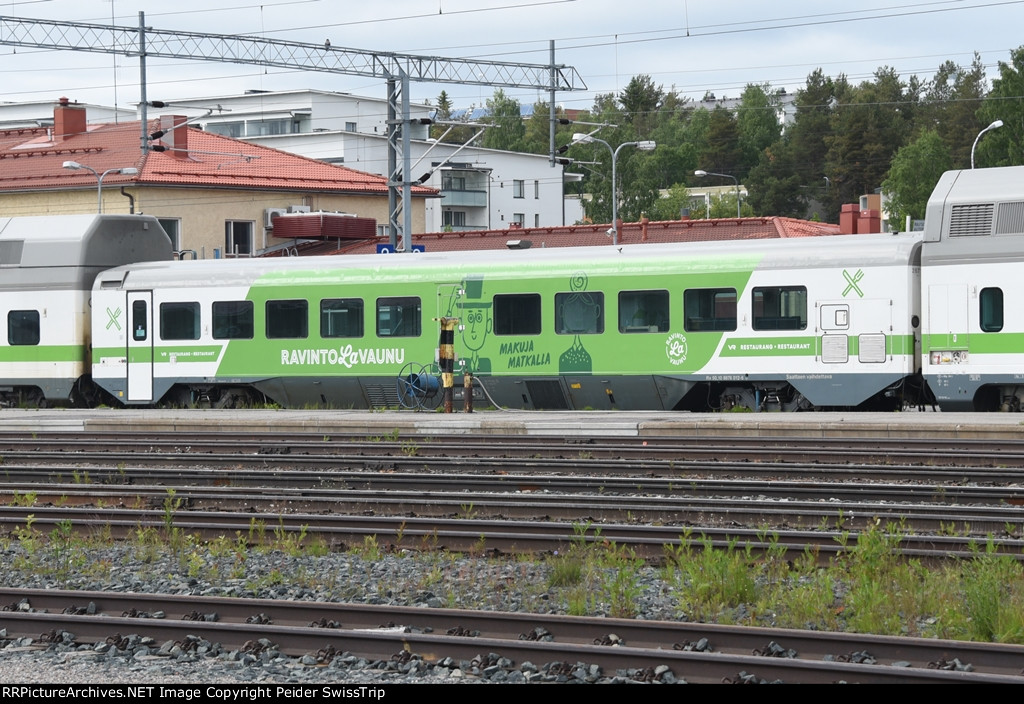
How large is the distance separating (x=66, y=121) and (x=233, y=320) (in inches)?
1414

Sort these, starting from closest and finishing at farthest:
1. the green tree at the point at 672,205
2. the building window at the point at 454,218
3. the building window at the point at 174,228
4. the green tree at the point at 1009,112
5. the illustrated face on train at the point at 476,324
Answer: the illustrated face on train at the point at 476,324
the building window at the point at 174,228
the green tree at the point at 1009,112
the green tree at the point at 672,205
the building window at the point at 454,218

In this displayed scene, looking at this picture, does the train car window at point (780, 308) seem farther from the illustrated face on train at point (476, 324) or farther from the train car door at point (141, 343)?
the train car door at point (141, 343)

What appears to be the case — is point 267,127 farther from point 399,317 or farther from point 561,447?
point 561,447

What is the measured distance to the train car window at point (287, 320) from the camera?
2492 centimetres

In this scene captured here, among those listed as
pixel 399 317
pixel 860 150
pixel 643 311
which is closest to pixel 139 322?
pixel 399 317

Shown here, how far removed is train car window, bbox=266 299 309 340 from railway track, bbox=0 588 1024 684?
1531 centimetres

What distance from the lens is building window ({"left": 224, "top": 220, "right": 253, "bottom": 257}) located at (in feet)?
165

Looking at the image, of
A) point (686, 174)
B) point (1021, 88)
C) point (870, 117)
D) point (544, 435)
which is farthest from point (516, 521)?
point (686, 174)

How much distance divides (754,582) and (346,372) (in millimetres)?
15927

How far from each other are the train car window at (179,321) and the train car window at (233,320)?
1.52 feet

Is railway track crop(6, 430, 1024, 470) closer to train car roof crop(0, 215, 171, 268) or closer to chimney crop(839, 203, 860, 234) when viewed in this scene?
train car roof crop(0, 215, 171, 268)

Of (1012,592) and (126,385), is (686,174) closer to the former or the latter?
(126,385)

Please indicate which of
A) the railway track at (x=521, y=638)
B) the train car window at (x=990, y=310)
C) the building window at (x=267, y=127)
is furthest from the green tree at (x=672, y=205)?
the railway track at (x=521, y=638)

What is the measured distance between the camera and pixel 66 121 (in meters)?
57.2
